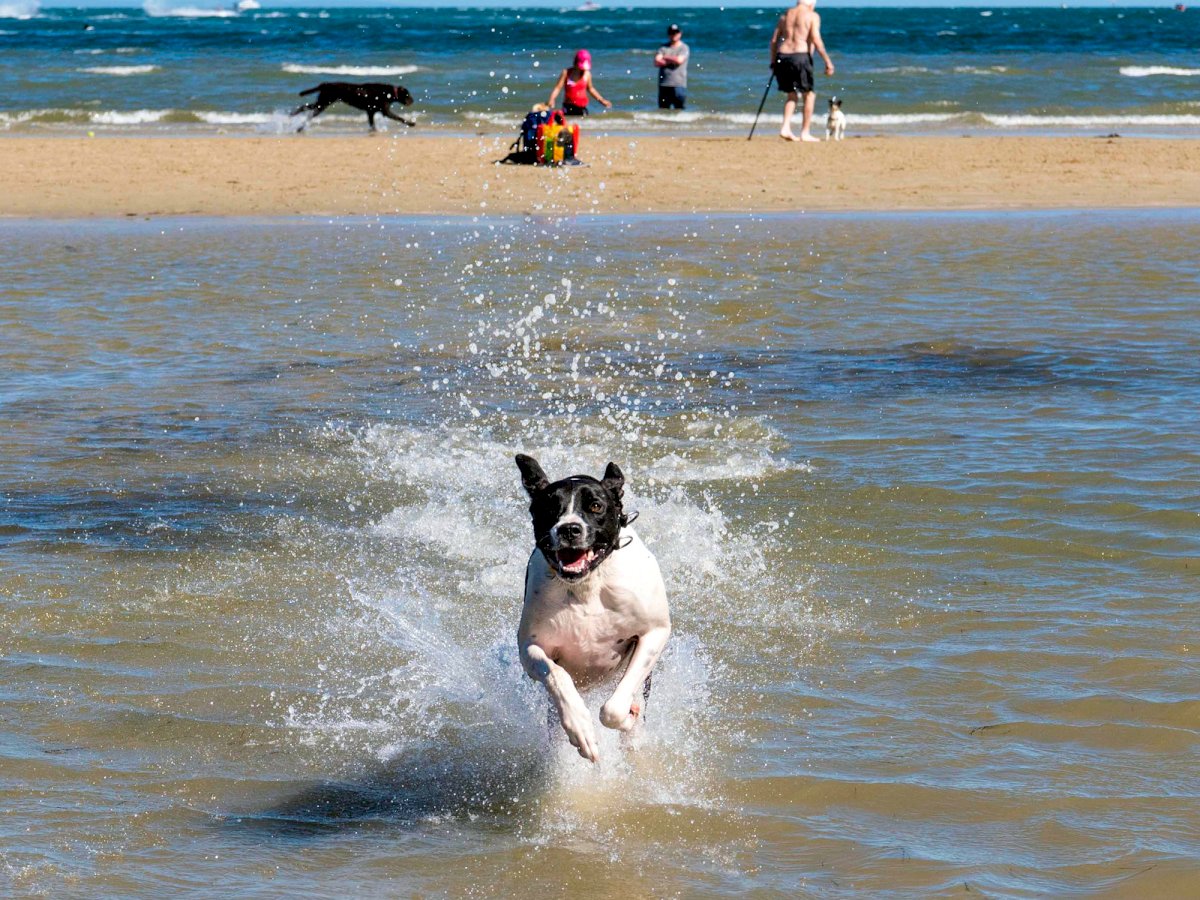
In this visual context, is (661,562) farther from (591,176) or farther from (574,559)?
(591,176)

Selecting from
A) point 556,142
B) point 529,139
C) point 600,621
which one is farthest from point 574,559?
point 529,139

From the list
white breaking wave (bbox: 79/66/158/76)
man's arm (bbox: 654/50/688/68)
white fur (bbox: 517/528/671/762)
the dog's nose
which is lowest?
white fur (bbox: 517/528/671/762)

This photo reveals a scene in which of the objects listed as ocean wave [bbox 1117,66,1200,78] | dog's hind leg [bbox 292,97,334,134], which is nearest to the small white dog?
dog's hind leg [bbox 292,97,334,134]

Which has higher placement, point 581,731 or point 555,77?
point 555,77

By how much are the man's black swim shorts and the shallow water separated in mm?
8086

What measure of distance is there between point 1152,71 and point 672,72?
17026mm

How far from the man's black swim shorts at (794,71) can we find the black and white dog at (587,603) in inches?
642

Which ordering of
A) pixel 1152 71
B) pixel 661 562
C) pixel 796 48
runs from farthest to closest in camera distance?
pixel 1152 71, pixel 796 48, pixel 661 562

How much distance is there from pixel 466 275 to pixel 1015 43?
48.3 meters

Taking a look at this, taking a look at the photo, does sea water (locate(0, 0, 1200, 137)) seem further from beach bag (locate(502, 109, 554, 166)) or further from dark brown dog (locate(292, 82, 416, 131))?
beach bag (locate(502, 109, 554, 166))

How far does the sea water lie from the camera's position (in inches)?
1041

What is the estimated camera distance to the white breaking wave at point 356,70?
122ft

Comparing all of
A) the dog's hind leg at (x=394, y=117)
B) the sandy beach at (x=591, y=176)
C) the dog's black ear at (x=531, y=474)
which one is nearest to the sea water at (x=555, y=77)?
the dog's hind leg at (x=394, y=117)

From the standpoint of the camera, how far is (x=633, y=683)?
4.61 meters
